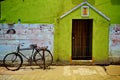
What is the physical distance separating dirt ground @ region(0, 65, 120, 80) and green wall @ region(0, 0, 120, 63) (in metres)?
1.05

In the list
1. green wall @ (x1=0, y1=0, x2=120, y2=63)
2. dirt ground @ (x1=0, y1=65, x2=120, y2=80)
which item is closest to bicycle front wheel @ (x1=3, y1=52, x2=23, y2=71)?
dirt ground @ (x1=0, y1=65, x2=120, y2=80)

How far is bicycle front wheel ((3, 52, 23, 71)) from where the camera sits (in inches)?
574

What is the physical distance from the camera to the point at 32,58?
1553 centimetres

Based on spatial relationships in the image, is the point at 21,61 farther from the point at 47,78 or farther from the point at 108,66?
the point at 108,66

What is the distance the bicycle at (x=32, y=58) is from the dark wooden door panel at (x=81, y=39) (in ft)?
5.54

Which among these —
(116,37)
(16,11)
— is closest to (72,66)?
(116,37)

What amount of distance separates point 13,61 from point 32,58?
116 cm

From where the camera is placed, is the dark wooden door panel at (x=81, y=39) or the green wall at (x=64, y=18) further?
the dark wooden door panel at (x=81, y=39)

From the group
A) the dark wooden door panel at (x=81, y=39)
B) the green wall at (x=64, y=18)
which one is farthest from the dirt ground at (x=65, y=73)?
the dark wooden door panel at (x=81, y=39)

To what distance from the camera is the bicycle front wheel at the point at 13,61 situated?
14.6 m

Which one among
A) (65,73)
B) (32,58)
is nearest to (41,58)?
(32,58)

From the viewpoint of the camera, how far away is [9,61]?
15516 mm

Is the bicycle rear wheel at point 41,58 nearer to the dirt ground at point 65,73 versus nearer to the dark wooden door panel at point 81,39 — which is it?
the dirt ground at point 65,73

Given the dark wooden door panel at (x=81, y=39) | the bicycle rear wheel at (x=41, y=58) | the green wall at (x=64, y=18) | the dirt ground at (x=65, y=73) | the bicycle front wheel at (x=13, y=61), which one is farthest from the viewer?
the dark wooden door panel at (x=81, y=39)
